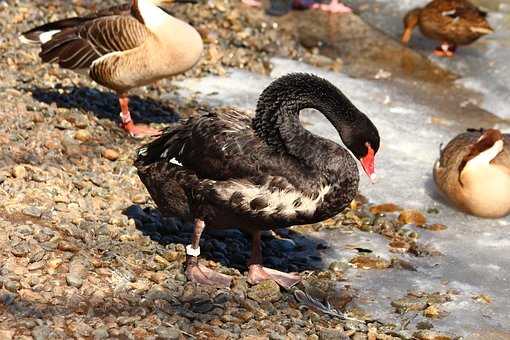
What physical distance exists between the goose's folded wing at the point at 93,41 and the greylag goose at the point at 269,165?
8.41 ft

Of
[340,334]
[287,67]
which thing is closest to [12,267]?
[340,334]

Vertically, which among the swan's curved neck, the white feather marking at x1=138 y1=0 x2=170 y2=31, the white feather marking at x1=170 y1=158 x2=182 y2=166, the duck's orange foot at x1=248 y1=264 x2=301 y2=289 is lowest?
the duck's orange foot at x1=248 y1=264 x2=301 y2=289

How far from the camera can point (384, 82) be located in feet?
36.3

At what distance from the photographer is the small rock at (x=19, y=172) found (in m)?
6.62

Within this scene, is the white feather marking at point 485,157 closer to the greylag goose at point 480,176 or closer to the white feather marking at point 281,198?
the greylag goose at point 480,176

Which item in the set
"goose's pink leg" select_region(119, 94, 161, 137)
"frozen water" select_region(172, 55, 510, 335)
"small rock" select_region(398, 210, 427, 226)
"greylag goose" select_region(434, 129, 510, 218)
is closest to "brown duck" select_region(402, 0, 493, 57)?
"frozen water" select_region(172, 55, 510, 335)

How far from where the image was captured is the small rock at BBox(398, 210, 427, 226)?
7583 millimetres

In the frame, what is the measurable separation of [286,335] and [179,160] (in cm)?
140

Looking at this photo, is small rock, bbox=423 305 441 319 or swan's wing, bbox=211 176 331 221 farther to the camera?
small rock, bbox=423 305 441 319

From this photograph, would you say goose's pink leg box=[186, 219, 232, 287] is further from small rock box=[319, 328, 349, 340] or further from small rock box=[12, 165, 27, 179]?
small rock box=[12, 165, 27, 179]

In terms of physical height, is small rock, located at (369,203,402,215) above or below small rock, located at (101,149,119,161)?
below

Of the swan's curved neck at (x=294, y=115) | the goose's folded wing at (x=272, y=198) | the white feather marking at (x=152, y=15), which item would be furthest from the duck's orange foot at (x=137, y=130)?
the goose's folded wing at (x=272, y=198)

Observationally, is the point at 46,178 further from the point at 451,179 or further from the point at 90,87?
the point at 451,179

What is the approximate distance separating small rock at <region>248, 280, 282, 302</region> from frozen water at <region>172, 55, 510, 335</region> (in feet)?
2.27
